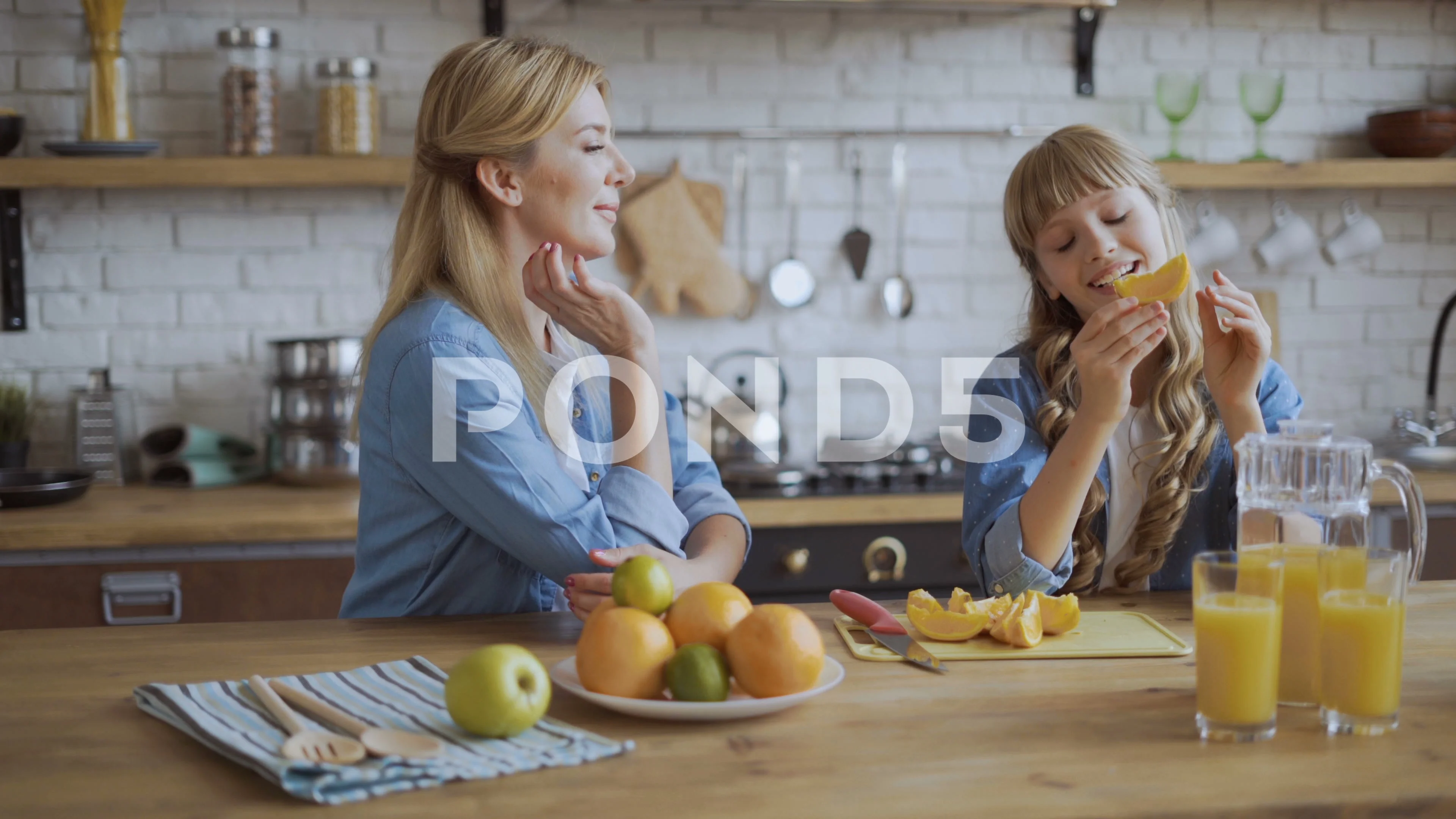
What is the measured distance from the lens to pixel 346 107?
9.87 ft

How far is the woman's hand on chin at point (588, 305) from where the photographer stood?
164 centimetres

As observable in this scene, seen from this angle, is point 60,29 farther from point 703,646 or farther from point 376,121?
point 703,646

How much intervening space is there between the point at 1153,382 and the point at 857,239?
4.86 feet

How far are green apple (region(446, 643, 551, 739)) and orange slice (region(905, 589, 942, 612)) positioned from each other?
1.72 ft

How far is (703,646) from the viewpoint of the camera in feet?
3.76

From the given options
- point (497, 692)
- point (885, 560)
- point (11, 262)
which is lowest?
point (885, 560)

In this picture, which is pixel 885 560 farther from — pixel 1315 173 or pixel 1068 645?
pixel 1315 173

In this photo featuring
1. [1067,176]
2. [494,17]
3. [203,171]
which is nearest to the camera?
[1067,176]

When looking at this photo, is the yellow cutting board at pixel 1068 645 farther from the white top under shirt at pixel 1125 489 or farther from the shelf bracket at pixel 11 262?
the shelf bracket at pixel 11 262

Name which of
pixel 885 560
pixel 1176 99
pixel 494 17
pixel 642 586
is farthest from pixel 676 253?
pixel 642 586

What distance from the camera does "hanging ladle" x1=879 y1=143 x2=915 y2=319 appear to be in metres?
3.37

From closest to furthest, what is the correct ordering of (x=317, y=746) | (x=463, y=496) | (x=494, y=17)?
(x=317, y=746), (x=463, y=496), (x=494, y=17)

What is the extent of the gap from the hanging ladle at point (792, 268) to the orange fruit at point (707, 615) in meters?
2.20

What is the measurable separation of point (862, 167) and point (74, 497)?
2018 mm
